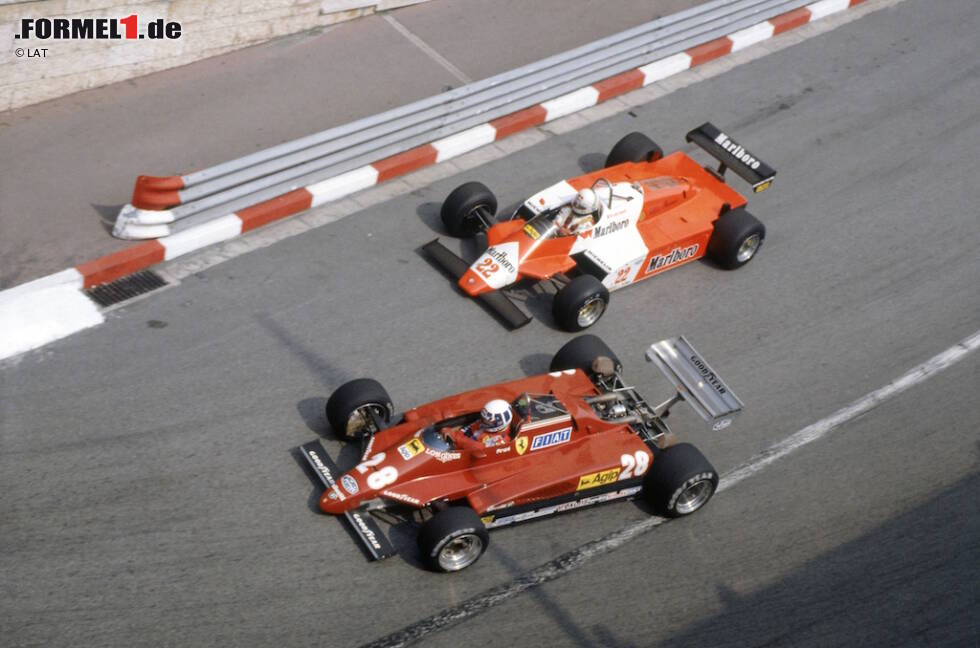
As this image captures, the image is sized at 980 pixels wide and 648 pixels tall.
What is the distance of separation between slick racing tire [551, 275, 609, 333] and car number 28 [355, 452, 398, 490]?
2.80 meters

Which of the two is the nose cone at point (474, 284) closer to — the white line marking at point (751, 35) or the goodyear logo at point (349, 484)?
the goodyear logo at point (349, 484)

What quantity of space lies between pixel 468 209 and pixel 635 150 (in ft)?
7.55

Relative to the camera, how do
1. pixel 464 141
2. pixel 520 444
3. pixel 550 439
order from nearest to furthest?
1. pixel 520 444
2. pixel 550 439
3. pixel 464 141

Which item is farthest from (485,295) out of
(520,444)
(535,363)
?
(520,444)

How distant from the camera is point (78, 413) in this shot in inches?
400

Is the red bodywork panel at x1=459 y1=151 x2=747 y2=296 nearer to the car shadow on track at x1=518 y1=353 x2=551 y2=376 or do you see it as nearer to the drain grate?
the car shadow on track at x1=518 y1=353 x2=551 y2=376

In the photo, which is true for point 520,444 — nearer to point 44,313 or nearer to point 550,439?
point 550,439

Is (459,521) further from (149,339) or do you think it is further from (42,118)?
(42,118)

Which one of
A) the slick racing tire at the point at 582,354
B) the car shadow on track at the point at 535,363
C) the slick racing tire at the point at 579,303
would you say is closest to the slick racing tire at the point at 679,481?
the slick racing tire at the point at 582,354

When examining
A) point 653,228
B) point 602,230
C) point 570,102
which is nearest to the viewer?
point 602,230

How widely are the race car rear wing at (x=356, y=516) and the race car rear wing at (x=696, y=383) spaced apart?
113 inches

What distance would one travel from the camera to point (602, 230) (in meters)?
12.0

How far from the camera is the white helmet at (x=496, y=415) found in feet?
30.6

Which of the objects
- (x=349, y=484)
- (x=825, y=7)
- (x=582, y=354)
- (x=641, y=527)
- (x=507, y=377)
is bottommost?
(x=641, y=527)
